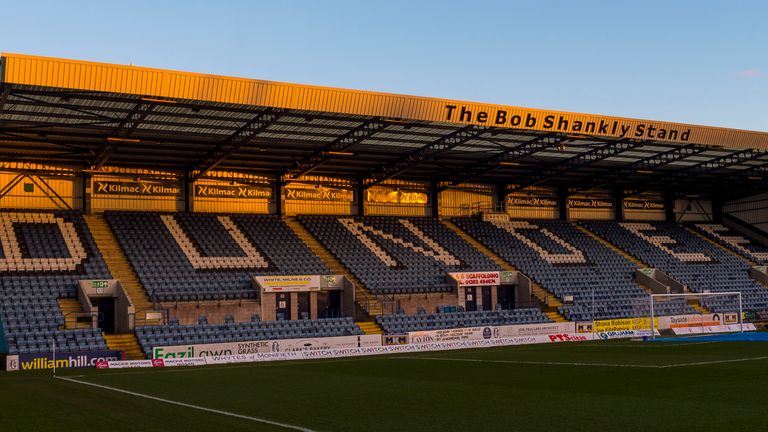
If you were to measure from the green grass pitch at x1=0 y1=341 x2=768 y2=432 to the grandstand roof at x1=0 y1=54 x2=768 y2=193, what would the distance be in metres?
11.4

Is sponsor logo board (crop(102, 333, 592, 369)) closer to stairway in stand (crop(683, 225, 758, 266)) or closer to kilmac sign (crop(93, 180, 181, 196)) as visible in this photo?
kilmac sign (crop(93, 180, 181, 196))

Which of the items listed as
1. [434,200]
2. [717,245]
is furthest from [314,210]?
[717,245]

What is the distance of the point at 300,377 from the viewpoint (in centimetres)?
2366

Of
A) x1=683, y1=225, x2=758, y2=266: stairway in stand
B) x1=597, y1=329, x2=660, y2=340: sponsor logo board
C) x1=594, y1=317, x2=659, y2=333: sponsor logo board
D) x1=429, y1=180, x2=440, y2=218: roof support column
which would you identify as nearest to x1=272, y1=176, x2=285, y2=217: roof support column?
x1=429, y1=180, x2=440, y2=218: roof support column

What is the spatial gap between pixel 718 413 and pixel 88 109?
2963cm

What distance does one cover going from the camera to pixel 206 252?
44531 mm

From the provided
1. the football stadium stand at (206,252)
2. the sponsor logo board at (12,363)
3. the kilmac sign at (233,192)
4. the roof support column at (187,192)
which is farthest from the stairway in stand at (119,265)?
the sponsor logo board at (12,363)

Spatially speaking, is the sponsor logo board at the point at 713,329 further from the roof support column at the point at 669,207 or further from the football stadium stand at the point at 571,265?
the roof support column at the point at 669,207

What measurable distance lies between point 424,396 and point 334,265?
29953 millimetres

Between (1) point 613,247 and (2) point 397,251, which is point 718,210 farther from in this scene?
(2) point 397,251

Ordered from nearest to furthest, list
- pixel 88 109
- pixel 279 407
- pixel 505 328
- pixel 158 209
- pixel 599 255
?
pixel 279 407
pixel 88 109
pixel 505 328
pixel 158 209
pixel 599 255

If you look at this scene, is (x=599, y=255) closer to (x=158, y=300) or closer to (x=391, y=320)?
(x=391, y=320)

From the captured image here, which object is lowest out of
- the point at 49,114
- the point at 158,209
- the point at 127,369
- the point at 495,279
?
the point at 127,369

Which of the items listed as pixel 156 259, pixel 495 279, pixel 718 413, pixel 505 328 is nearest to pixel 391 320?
pixel 505 328
